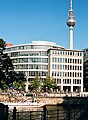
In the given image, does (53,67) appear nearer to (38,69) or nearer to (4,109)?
(38,69)

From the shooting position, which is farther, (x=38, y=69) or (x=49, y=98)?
(x=38, y=69)

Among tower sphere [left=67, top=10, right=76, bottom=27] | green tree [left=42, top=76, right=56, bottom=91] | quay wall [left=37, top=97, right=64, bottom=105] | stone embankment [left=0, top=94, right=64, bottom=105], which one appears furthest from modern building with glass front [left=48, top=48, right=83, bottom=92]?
stone embankment [left=0, top=94, right=64, bottom=105]

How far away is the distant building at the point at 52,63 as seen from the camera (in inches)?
5935

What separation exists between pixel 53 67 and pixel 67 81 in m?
8.23

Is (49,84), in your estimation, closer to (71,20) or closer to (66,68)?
(66,68)

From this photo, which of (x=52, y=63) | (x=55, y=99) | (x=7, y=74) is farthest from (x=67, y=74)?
(x=7, y=74)

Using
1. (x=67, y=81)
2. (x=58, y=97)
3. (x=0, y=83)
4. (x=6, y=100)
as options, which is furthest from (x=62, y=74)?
(x=0, y=83)

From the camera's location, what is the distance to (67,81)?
152 meters

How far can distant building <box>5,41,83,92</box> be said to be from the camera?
151 m

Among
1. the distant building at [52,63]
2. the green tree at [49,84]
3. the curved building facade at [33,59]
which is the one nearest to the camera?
the green tree at [49,84]

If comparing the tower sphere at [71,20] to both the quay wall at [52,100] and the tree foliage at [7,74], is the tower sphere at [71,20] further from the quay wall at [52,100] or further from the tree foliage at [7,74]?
the tree foliage at [7,74]

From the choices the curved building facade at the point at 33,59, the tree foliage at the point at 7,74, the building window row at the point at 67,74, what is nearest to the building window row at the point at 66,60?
the building window row at the point at 67,74

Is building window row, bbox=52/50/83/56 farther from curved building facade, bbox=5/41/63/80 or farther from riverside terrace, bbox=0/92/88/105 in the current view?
riverside terrace, bbox=0/92/88/105

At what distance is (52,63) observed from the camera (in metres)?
150
